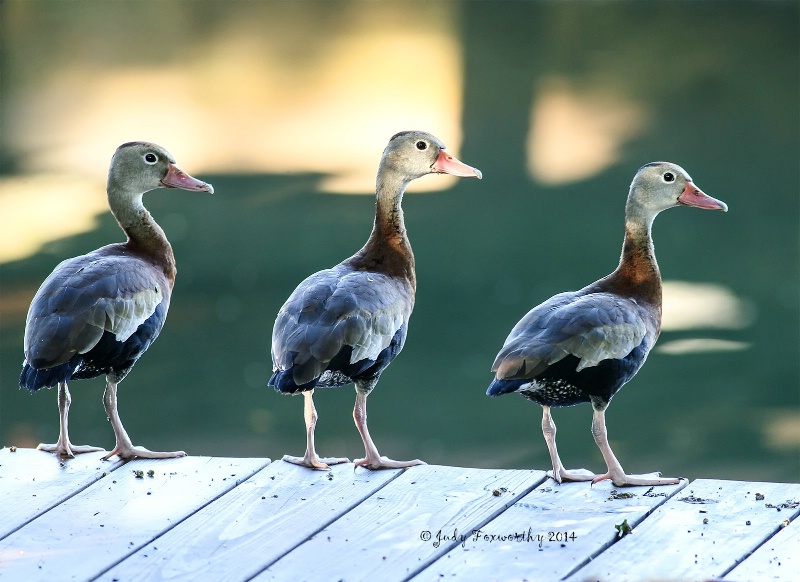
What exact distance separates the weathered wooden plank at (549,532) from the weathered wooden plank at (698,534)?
52 millimetres

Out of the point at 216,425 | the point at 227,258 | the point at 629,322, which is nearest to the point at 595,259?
the point at 227,258

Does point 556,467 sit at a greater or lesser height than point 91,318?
lesser

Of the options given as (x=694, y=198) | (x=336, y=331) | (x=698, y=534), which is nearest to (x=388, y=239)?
(x=336, y=331)

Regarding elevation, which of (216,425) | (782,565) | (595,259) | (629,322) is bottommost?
(216,425)

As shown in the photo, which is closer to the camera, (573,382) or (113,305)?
(573,382)

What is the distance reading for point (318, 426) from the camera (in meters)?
9.17

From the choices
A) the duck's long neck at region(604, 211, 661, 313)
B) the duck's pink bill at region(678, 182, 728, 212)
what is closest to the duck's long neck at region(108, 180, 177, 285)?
the duck's long neck at region(604, 211, 661, 313)

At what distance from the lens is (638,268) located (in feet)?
15.8

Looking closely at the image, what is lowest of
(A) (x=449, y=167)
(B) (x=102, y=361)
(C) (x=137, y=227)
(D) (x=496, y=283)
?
(D) (x=496, y=283)

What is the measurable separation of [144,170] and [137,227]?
213 mm

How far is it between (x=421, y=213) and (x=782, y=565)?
9.00 m

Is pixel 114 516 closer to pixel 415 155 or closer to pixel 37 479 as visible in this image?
pixel 37 479

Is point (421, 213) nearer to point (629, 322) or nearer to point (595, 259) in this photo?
point (595, 259)

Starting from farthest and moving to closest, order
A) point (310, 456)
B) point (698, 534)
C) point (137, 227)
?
point (137, 227), point (310, 456), point (698, 534)
